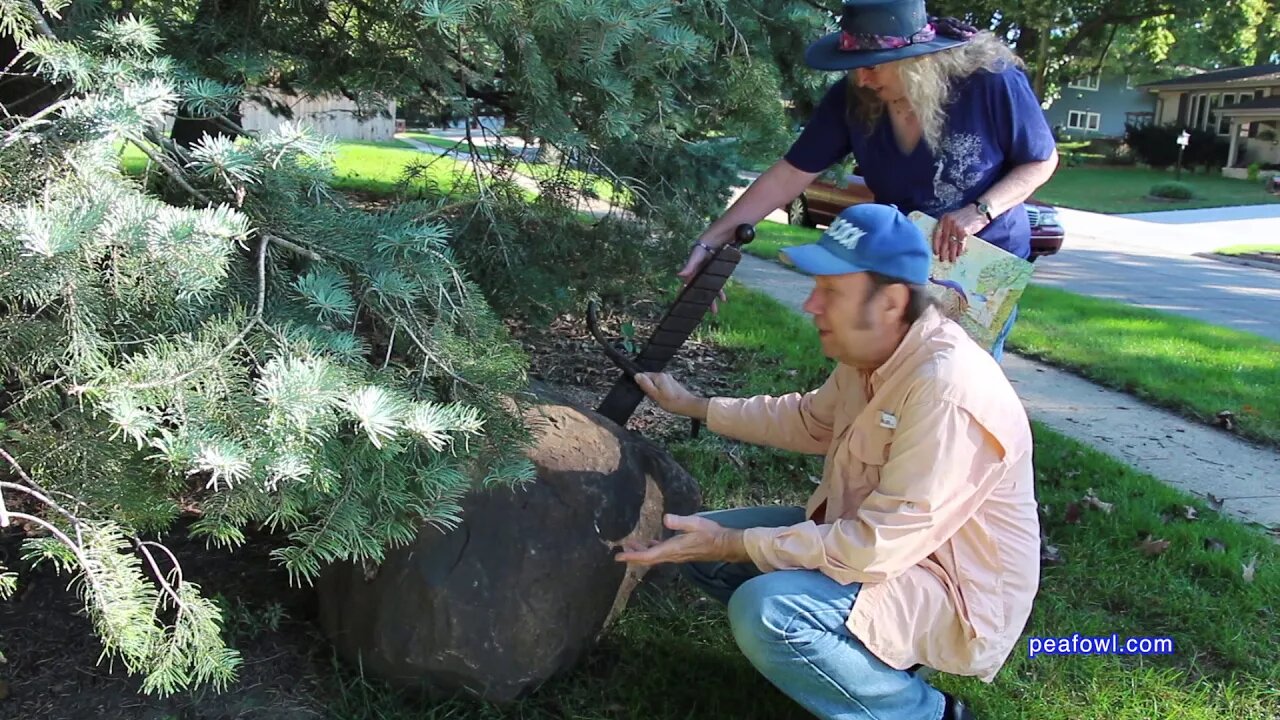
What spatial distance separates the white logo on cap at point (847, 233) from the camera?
2.28 metres

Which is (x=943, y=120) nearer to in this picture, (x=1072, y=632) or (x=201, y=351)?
(x=1072, y=632)

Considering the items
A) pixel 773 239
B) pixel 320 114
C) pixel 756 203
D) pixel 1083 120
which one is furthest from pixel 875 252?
pixel 1083 120

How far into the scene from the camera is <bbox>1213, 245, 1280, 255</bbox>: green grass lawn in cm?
1451

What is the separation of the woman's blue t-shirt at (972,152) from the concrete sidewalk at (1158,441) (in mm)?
1868

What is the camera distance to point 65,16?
8.28ft

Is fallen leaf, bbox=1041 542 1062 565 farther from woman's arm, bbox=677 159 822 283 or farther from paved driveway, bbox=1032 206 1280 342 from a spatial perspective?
paved driveway, bbox=1032 206 1280 342

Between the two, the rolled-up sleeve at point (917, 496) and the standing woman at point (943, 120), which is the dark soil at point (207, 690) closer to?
the rolled-up sleeve at point (917, 496)

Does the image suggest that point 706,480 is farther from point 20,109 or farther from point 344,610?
point 20,109

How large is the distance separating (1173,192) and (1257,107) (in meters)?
10.9

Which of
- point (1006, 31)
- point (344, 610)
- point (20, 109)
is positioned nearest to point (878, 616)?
point (344, 610)

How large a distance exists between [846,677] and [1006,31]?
33328 millimetres

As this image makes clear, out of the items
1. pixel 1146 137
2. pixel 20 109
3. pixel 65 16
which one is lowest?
pixel 1146 137

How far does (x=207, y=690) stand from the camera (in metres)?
2.75

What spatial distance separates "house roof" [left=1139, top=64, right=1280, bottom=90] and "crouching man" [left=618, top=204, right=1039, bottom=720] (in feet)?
130
